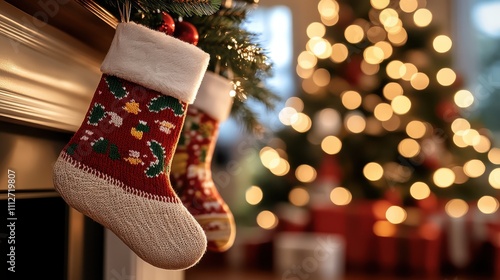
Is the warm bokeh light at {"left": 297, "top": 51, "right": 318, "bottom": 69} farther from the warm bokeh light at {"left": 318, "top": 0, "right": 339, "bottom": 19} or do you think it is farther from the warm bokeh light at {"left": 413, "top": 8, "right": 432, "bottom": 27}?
the warm bokeh light at {"left": 413, "top": 8, "right": 432, "bottom": 27}

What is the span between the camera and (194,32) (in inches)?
38.1

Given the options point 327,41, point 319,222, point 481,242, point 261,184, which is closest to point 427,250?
point 481,242

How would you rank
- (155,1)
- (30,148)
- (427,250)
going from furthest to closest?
(427,250) → (30,148) → (155,1)

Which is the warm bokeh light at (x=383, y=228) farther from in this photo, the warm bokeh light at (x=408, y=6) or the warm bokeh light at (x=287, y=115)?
the warm bokeh light at (x=408, y=6)

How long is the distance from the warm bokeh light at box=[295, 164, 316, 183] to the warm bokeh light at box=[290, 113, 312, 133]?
0.76ft

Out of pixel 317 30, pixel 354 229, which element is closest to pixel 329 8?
pixel 317 30

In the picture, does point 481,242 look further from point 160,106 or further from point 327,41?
point 160,106

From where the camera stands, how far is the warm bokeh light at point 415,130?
9.93 ft

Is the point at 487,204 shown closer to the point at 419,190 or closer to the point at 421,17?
the point at 419,190

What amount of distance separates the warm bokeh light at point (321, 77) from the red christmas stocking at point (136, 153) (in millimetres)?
2422

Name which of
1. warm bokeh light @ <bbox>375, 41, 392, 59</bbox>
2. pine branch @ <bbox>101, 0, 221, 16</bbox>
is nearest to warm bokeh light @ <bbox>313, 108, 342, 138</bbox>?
warm bokeh light @ <bbox>375, 41, 392, 59</bbox>

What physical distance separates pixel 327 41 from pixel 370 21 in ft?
0.95

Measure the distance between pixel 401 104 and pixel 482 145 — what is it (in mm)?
557

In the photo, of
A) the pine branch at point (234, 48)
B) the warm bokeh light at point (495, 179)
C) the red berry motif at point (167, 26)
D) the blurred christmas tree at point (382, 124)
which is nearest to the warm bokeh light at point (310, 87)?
the blurred christmas tree at point (382, 124)
